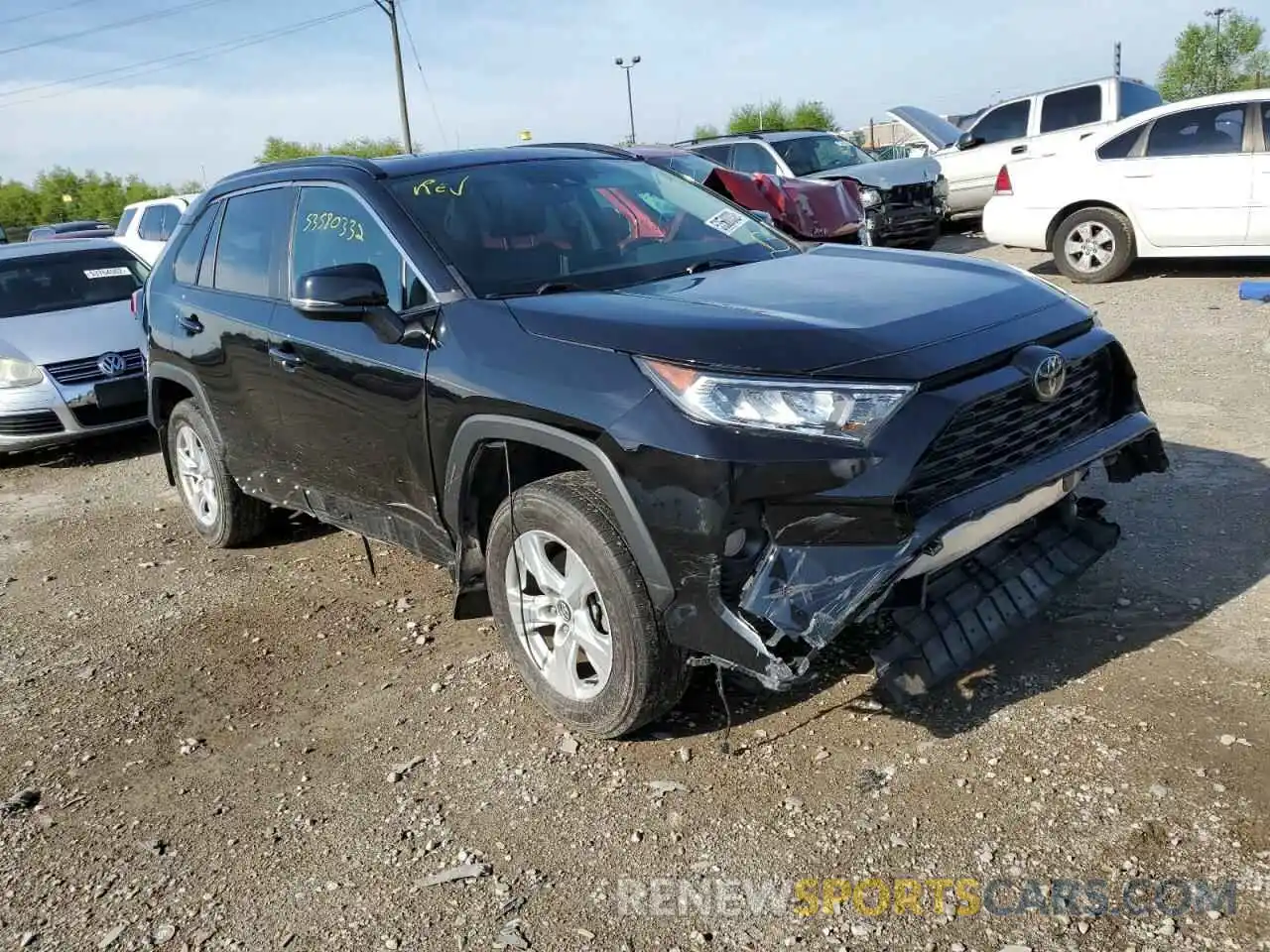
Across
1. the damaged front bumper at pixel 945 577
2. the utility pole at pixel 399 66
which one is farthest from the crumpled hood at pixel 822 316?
the utility pole at pixel 399 66

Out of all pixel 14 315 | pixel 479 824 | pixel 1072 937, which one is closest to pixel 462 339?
pixel 479 824

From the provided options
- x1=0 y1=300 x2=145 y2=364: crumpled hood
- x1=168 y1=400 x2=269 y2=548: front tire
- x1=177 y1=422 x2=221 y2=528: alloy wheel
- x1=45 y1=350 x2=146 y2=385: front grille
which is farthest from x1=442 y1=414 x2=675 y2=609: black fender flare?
x1=45 y1=350 x2=146 y2=385: front grille

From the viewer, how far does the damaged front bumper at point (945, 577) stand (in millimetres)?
2689

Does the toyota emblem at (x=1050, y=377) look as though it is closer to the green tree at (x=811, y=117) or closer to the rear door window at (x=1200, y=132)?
the rear door window at (x=1200, y=132)

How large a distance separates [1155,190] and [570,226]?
309 inches

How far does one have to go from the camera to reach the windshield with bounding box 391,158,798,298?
141 inches

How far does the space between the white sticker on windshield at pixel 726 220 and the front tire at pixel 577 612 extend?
59.9 inches

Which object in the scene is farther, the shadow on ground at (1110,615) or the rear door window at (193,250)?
the rear door window at (193,250)

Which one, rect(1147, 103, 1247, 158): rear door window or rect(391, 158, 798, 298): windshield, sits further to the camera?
rect(1147, 103, 1247, 158): rear door window

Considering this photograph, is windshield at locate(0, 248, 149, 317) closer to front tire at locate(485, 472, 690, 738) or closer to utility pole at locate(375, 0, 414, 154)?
front tire at locate(485, 472, 690, 738)

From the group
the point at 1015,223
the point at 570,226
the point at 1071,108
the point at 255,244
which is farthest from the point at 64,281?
the point at 1071,108

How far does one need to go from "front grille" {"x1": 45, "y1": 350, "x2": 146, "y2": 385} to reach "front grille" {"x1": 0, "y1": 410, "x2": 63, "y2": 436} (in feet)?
0.91

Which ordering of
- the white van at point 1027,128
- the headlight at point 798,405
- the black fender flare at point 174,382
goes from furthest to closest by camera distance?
the white van at point 1027,128 < the black fender flare at point 174,382 < the headlight at point 798,405

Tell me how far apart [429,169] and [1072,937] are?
3.15 meters
